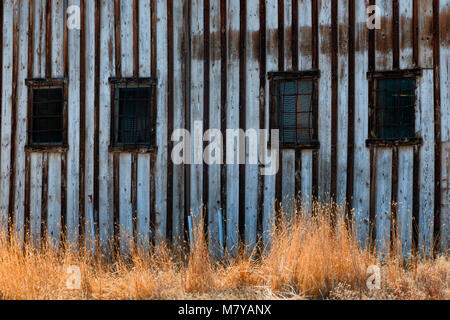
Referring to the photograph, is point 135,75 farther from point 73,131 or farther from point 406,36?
point 406,36

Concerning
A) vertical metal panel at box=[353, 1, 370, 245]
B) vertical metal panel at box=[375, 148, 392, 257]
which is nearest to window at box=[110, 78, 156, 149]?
vertical metal panel at box=[353, 1, 370, 245]

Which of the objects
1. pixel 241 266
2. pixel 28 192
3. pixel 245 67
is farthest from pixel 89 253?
pixel 245 67

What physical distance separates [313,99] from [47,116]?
17.5 ft

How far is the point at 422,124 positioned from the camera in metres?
8.87

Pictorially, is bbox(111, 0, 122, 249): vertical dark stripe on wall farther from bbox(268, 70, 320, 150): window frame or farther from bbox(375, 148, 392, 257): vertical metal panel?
bbox(375, 148, 392, 257): vertical metal panel

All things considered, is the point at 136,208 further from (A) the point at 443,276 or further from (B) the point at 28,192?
(A) the point at 443,276

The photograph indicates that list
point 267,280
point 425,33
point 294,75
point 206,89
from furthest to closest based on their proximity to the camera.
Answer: point 206,89 → point 294,75 → point 425,33 → point 267,280

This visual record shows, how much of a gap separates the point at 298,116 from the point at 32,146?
5314 millimetres

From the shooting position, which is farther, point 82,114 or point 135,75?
point 82,114

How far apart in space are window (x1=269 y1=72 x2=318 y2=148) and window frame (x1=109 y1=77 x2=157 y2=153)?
2302 mm

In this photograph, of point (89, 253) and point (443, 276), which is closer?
point (443, 276)

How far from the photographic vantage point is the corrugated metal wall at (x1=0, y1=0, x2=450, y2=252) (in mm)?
8906

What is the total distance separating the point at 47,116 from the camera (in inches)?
393

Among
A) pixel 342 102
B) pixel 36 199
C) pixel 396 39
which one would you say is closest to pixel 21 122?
pixel 36 199
